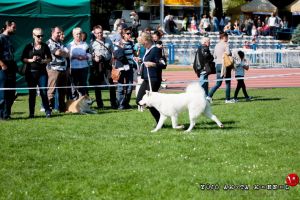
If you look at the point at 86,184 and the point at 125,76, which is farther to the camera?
the point at 125,76

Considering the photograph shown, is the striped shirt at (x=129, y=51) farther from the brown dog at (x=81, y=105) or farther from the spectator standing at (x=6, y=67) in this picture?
the spectator standing at (x=6, y=67)

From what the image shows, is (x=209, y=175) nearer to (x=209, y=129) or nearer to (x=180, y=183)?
(x=180, y=183)

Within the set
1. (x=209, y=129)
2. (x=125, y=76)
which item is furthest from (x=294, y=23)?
(x=209, y=129)

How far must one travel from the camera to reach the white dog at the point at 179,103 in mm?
11080

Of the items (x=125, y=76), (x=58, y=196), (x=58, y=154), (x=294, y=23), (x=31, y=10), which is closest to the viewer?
(x=58, y=196)

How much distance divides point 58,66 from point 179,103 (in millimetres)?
4273

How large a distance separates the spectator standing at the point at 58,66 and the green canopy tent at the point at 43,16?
457 centimetres

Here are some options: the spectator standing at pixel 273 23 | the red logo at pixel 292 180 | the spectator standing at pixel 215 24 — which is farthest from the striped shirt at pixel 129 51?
the spectator standing at pixel 273 23

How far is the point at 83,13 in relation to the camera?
63.2ft

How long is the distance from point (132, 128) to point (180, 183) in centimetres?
432

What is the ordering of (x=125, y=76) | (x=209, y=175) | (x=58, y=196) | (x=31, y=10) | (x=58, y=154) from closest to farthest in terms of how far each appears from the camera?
1. (x=58, y=196)
2. (x=209, y=175)
3. (x=58, y=154)
4. (x=125, y=76)
5. (x=31, y=10)

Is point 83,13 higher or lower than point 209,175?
higher

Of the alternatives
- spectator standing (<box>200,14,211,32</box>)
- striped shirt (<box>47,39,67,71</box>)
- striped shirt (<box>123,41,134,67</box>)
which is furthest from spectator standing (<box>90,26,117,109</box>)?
spectator standing (<box>200,14,211,32</box>)

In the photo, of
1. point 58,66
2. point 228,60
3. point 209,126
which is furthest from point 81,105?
point 228,60
